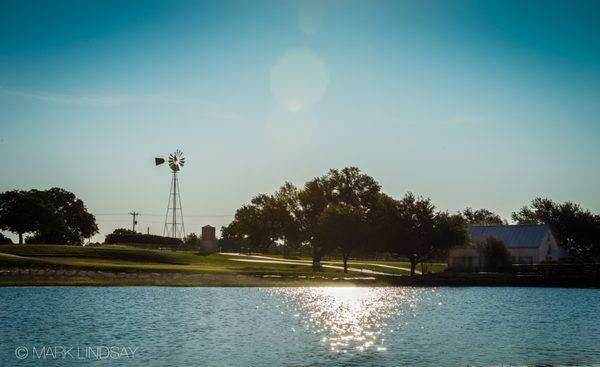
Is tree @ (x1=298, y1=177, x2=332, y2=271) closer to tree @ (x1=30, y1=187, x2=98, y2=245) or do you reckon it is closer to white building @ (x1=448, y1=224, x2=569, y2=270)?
white building @ (x1=448, y1=224, x2=569, y2=270)

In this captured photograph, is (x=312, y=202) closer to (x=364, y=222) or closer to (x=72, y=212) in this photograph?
(x=364, y=222)

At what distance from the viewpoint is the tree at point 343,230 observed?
109 metres

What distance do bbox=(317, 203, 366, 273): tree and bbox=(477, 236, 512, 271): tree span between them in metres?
21.0

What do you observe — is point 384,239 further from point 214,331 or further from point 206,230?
point 214,331

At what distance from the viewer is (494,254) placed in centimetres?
10831

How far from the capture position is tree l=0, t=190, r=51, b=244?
136 m

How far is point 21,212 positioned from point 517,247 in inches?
3982

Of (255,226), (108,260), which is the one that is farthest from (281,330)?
(255,226)

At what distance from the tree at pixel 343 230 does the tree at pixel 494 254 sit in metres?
21.0

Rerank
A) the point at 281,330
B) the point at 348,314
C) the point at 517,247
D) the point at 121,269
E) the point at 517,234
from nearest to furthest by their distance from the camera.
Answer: the point at 281,330 → the point at 348,314 → the point at 121,269 → the point at 517,247 → the point at 517,234

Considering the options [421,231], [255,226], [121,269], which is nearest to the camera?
[121,269]

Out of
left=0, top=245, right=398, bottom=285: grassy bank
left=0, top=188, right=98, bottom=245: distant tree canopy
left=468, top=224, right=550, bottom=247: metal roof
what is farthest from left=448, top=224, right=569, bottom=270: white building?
left=0, top=188, right=98, bottom=245: distant tree canopy

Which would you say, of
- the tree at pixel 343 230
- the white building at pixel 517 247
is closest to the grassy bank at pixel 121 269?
the tree at pixel 343 230

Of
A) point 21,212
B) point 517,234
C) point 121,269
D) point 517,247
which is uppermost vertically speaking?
point 21,212
